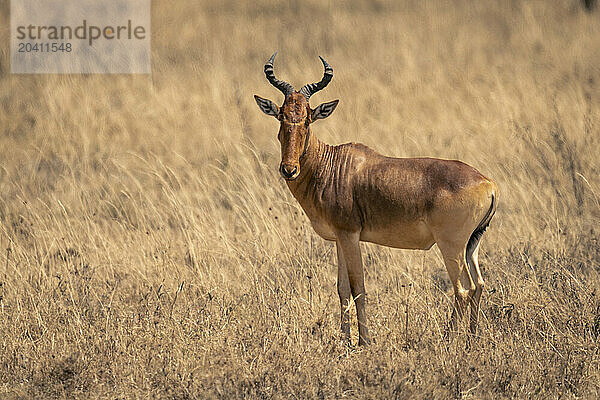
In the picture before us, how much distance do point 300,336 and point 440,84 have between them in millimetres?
10396

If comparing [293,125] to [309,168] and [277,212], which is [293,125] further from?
[277,212]

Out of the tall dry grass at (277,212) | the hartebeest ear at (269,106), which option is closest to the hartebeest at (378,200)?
the hartebeest ear at (269,106)

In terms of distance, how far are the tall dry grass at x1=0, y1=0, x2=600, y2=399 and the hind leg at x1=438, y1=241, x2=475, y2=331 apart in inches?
10.3

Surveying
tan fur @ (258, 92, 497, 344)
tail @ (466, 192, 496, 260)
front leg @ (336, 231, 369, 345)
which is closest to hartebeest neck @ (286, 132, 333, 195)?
tan fur @ (258, 92, 497, 344)

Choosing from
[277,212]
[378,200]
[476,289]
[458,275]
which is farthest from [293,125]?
[277,212]

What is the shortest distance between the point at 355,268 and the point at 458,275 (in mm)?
865

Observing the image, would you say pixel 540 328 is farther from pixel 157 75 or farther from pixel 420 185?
pixel 157 75

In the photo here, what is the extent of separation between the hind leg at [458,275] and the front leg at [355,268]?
704mm

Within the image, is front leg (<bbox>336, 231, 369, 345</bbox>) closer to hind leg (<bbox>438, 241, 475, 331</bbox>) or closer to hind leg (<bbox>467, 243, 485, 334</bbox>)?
hind leg (<bbox>438, 241, 475, 331</bbox>)

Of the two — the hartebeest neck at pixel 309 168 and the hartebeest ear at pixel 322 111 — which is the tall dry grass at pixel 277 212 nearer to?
the hartebeest neck at pixel 309 168

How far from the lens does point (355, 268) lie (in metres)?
7.37

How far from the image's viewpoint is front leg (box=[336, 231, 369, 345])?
7.36 m

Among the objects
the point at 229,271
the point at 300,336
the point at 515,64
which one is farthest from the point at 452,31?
the point at 300,336

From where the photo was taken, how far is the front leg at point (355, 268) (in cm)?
736
